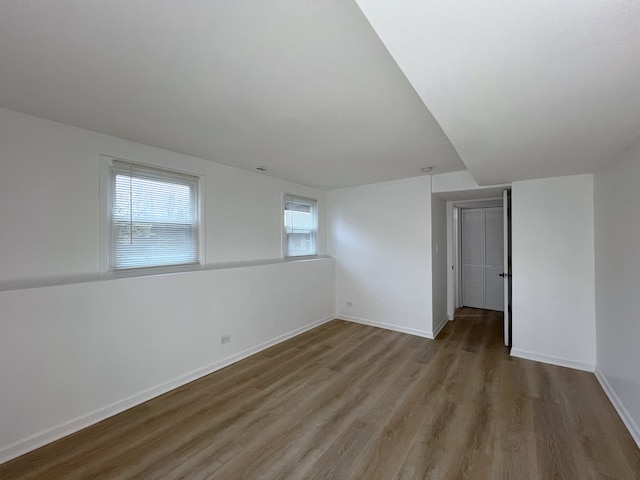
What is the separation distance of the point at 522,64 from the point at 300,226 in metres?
3.87

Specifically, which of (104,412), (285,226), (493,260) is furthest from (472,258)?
(104,412)

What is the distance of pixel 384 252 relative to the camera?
14.9ft

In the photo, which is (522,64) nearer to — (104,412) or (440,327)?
(104,412)

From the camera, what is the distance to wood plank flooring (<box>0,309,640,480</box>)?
5.85 ft

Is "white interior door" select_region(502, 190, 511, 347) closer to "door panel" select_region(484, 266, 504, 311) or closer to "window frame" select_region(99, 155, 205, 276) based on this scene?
"door panel" select_region(484, 266, 504, 311)

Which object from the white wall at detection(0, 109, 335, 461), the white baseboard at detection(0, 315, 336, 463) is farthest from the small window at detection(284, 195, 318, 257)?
the white baseboard at detection(0, 315, 336, 463)

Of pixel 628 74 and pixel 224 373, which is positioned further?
pixel 224 373

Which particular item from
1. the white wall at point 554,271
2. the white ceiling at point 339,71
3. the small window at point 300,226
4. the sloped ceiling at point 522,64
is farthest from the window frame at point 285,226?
Answer: the white wall at point 554,271

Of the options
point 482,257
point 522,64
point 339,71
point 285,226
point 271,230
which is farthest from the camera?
point 482,257

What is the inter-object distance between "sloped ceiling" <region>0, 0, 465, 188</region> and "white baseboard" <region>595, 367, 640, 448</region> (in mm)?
2695

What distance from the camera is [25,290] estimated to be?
192 cm

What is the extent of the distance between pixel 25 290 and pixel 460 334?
16.6 ft

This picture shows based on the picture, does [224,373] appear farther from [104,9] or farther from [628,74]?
[628,74]

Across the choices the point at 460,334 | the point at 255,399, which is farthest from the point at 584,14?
the point at 460,334
